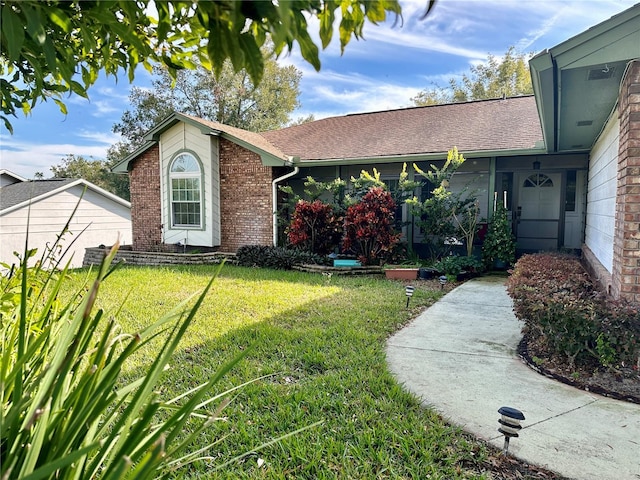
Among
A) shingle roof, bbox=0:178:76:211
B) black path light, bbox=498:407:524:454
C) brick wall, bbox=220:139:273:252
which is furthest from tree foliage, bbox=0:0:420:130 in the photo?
shingle roof, bbox=0:178:76:211

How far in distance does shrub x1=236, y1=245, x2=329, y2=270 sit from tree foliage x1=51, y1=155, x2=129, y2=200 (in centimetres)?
2320

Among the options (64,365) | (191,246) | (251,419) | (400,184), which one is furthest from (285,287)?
(64,365)

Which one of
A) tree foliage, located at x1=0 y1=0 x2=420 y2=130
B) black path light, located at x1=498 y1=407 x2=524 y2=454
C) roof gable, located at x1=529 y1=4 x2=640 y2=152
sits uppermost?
roof gable, located at x1=529 y1=4 x2=640 y2=152

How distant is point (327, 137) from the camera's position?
46.6 feet

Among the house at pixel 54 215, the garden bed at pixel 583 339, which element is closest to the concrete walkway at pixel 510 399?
the garden bed at pixel 583 339

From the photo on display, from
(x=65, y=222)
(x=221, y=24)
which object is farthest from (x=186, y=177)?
(x=221, y=24)

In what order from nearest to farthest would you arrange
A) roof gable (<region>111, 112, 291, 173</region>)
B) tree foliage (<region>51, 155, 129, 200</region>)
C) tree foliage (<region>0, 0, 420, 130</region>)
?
1. tree foliage (<region>0, 0, 420, 130</region>)
2. roof gable (<region>111, 112, 291, 173</region>)
3. tree foliage (<region>51, 155, 129, 200</region>)

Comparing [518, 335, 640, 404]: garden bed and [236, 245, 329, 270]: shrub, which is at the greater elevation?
[236, 245, 329, 270]: shrub

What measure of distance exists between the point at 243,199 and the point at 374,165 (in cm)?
411

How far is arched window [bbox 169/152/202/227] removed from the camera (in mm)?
12664

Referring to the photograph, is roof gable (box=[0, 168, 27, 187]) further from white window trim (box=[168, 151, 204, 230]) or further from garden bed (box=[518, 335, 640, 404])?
garden bed (box=[518, 335, 640, 404])

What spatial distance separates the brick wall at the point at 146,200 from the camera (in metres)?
13.5

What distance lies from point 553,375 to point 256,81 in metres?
4.11

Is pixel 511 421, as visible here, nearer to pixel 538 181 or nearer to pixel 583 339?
pixel 583 339
